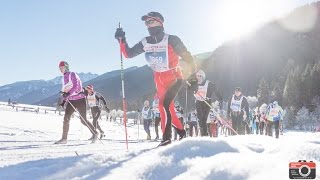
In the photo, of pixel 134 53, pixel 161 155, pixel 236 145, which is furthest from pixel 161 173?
pixel 134 53

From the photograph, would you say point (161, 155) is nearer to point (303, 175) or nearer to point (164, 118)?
point (303, 175)

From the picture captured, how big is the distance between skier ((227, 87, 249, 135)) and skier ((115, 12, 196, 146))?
304 inches

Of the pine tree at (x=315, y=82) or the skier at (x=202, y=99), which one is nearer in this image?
the skier at (x=202, y=99)

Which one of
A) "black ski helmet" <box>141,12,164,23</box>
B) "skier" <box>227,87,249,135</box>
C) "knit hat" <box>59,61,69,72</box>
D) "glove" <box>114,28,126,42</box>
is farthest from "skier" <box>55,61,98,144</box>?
"skier" <box>227,87,249,135</box>

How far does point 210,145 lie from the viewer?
5441mm

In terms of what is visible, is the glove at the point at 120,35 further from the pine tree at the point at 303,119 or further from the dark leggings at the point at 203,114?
the pine tree at the point at 303,119

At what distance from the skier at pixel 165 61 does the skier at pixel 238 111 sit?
7725mm

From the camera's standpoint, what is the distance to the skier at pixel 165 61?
→ 326 inches

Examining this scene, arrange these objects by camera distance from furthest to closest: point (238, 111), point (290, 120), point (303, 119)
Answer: point (303, 119)
point (290, 120)
point (238, 111)

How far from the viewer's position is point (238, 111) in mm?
16062

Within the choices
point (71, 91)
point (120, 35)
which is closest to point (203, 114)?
point (71, 91)

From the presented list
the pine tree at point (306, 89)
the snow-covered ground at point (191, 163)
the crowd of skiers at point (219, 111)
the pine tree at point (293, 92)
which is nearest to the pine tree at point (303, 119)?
the pine tree at point (293, 92)

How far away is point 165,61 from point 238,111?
26.8 feet

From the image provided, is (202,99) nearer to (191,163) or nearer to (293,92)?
(191,163)
